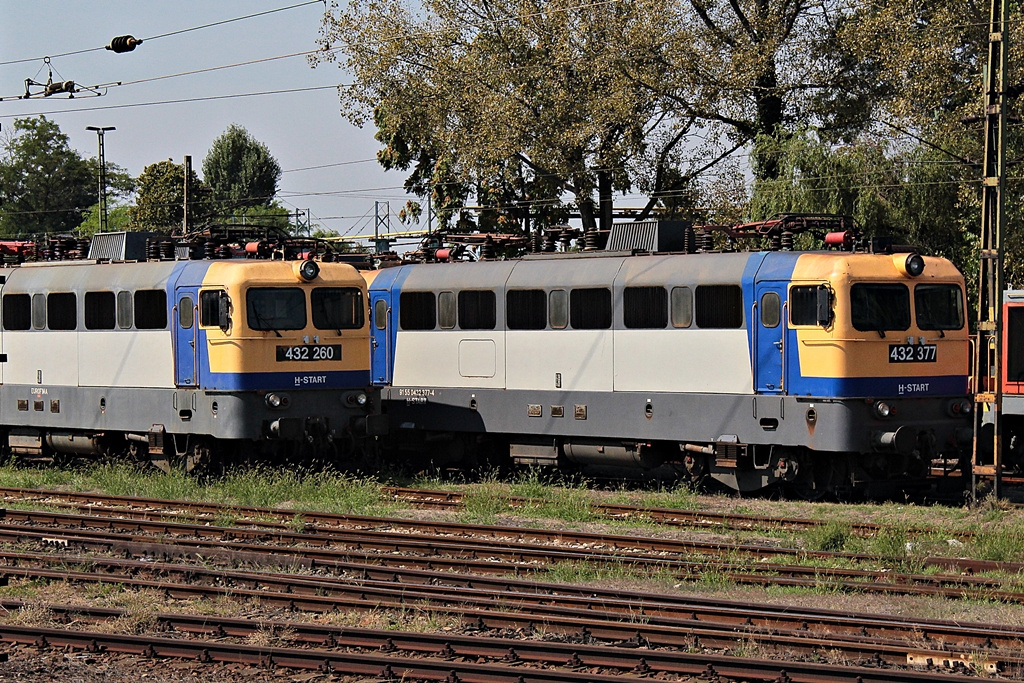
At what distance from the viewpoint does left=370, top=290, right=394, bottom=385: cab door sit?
22812mm

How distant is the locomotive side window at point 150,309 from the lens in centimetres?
2081

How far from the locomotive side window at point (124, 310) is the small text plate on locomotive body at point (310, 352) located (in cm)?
277

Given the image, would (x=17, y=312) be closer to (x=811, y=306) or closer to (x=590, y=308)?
(x=590, y=308)

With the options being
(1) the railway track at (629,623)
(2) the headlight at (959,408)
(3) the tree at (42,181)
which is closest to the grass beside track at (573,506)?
(2) the headlight at (959,408)

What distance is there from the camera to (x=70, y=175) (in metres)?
89.9

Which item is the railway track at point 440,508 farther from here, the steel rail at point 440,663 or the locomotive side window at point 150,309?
the steel rail at point 440,663

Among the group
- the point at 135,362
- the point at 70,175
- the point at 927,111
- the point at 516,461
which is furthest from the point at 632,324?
the point at 70,175

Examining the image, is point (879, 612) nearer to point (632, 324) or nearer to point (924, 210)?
point (632, 324)

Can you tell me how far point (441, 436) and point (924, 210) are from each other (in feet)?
41.6

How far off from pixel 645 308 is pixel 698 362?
3.76ft

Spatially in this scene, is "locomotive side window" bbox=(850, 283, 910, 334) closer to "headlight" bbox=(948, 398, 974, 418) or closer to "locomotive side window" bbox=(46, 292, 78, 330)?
"headlight" bbox=(948, 398, 974, 418)

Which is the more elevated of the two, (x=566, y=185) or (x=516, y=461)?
(x=566, y=185)

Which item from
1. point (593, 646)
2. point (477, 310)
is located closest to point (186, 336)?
point (477, 310)

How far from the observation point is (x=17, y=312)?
75.9 feet
